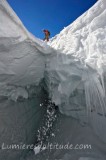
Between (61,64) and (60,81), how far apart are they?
12.9 inches

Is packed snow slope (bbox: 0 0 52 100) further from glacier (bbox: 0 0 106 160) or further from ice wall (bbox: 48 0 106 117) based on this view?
ice wall (bbox: 48 0 106 117)

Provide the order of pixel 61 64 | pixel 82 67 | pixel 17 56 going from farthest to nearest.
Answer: pixel 61 64 < pixel 82 67 < pixel 17 56

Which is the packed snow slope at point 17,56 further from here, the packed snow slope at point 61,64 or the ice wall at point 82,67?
the ice wall at point 82,67

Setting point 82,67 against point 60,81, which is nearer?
point 82,67

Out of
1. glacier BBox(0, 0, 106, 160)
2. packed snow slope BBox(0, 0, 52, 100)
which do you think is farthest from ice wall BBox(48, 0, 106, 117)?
packed snow slope BBox(0, 0, 52, 100)

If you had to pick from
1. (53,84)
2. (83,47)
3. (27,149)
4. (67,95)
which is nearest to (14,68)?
(53,84)

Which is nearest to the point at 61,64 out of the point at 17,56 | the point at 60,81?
the point at 60,81

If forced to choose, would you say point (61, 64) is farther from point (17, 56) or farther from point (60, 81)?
point (17, 56)

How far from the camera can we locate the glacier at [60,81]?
2723 millimetres

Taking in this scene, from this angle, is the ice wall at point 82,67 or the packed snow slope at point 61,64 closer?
the packed snow slope at point 61,64

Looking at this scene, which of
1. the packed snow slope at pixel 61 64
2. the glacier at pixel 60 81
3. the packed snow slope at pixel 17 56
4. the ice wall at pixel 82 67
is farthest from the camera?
the ice wall at pixel 82 67

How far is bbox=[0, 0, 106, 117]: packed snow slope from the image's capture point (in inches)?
99.6

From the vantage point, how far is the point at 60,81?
3.07 meters

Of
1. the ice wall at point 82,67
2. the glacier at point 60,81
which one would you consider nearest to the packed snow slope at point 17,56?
the glacier at point 60,81
